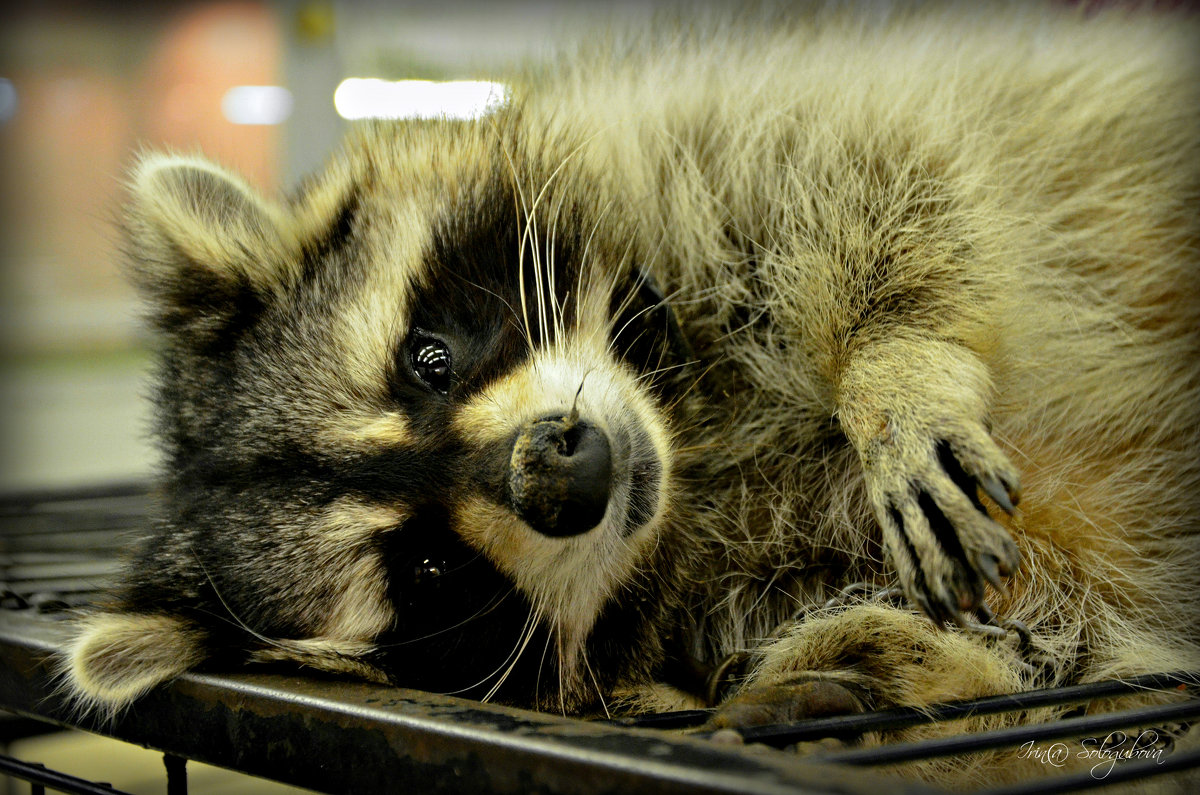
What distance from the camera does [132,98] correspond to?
13.0 feet

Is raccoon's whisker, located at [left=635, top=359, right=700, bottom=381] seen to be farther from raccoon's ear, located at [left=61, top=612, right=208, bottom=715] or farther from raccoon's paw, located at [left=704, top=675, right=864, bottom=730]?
raccoon's ear, located at [left=61, top=612, right=208, bottom=715]

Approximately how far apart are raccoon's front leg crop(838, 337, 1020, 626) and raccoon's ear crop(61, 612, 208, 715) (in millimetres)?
791

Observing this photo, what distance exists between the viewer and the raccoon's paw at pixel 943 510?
1011 millimetres

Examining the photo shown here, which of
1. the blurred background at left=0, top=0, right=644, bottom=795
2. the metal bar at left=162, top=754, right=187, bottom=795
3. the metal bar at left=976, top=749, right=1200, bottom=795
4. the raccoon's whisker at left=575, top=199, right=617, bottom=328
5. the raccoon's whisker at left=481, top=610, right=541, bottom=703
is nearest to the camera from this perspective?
the metal bar at left=976, top=749, right=1200, bottom=795

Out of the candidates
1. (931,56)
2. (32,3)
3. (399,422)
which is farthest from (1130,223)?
(32,3)

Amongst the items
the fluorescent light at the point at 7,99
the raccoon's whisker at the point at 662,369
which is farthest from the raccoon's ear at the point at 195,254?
the fluorescent light at the point at 7,99

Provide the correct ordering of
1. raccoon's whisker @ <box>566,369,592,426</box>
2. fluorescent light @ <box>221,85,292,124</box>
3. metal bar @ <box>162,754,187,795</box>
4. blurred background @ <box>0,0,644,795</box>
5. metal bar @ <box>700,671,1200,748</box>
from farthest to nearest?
fluorescent light @ <box>221,85,292,124</box>
blurred background @ <box>0,0,644,795</box>
raccoon's whisker @ <box>566,369,592,426</box>
metal bar @ <box>162,754,187,795</box>
metal bar @ <box>700,671,1200,748</box>

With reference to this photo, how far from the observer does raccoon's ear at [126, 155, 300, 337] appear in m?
1.42

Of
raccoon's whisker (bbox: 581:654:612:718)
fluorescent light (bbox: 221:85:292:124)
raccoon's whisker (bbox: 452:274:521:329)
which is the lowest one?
raccoon's whisker (bbox: 581:654:612:718)

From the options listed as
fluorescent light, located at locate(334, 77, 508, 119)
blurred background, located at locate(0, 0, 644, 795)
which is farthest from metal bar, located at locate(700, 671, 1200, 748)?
blurred background, located at locate(0, 0, 644, 795)

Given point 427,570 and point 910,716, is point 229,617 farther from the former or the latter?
point 910,716

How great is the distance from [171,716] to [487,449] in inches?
17.2

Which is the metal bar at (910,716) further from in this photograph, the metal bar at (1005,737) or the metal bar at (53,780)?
the metal bar at (53,780)

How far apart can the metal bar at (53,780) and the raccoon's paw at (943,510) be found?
818mm
